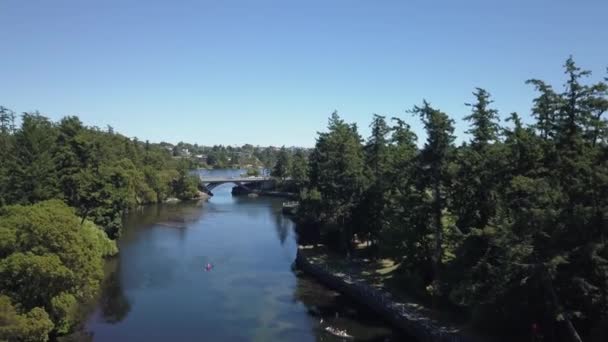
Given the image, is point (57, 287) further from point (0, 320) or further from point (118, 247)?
point (118, 247)

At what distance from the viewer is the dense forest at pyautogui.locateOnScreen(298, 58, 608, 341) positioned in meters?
23.5

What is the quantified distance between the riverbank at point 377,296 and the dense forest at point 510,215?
1.63 metres

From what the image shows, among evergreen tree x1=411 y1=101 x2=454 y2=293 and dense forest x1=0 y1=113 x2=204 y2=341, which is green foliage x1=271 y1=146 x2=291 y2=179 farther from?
evergreen tree x1=411 y1=101 x2=454 y2=293

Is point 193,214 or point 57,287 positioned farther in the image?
point 193,214

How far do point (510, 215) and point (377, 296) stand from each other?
13.5 m

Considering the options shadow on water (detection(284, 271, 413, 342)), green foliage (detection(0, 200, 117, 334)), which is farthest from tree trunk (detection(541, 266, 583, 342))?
green foliage (detection(0, 200, 117, 334))

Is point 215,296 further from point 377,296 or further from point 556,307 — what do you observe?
point 556,307

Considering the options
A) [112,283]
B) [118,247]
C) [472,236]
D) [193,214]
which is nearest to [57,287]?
[112,283]

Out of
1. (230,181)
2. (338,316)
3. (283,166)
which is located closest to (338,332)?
(338,316)

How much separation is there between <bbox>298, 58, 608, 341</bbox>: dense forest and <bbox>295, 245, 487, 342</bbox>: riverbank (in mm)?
1629

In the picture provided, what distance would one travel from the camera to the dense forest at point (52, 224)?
93.4 ft

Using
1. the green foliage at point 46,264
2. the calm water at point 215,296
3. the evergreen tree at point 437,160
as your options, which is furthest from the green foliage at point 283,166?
the green foliage at point 46,264

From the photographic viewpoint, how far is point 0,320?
85.8 ft

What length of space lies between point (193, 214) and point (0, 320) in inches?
2651
